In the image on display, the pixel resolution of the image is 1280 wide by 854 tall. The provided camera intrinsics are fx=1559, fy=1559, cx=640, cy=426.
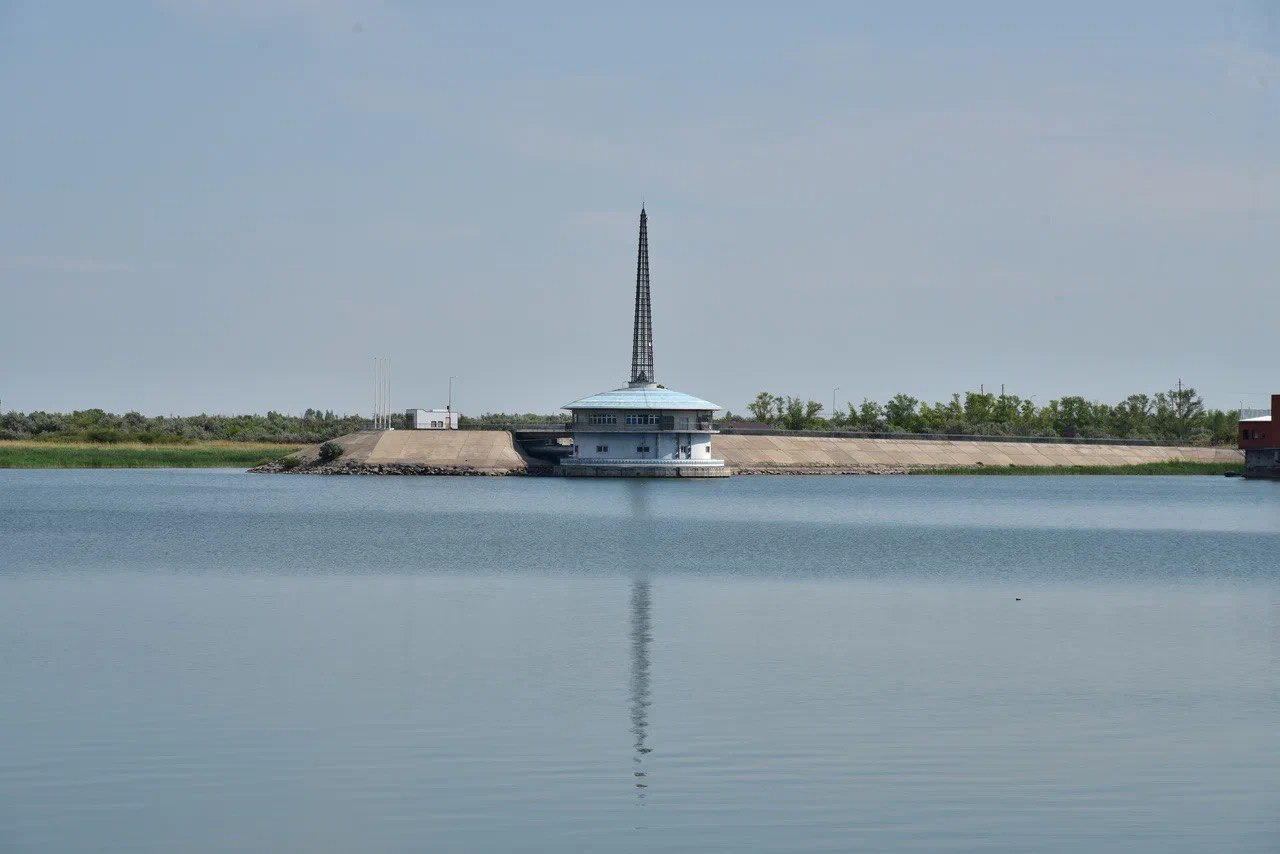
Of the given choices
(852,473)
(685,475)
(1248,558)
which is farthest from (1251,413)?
(1248,558)

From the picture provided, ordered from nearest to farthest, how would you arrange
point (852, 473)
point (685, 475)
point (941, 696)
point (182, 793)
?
point (182, 793), point (941, 696), point (685, 475), point (852, 473)

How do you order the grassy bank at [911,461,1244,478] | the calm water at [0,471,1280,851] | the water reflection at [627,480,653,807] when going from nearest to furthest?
the calm water at [0,471,1280,851] < the water reflection at [627,480,653,807] < the grassy bank at [911,461,1244,478]

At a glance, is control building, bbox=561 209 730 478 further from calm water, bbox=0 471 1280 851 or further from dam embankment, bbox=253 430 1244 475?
calm water, bbox=0 471 1280 851

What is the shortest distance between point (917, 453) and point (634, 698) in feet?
499

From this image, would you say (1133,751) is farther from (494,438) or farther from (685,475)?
(494,438)

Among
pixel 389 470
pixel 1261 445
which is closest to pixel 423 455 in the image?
pixel 389 470

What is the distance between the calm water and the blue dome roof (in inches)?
3189

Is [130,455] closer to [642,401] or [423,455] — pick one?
[423,455]

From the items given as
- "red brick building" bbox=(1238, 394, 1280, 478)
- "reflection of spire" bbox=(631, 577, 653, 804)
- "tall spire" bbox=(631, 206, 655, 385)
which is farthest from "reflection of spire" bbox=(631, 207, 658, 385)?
"reflection of spire" bbox=(631, 577, 653, 804)

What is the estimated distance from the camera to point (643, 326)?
15712 centimetres

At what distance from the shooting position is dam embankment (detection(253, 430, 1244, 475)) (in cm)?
15312

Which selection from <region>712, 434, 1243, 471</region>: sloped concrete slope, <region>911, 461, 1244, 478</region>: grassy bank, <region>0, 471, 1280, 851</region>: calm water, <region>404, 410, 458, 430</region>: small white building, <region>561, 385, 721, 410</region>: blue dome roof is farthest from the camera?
<region>911, 461, 1244, 478</region>: grassy bank

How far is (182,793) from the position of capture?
790 inches

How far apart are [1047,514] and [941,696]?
2723 inches
